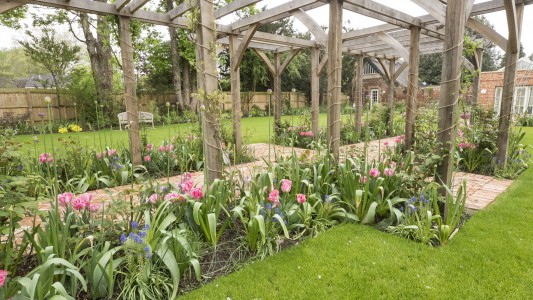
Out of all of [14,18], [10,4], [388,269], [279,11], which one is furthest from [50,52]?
[388,269]

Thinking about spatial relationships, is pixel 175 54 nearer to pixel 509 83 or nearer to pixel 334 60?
pixel 334 60

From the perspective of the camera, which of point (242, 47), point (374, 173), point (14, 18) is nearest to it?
point (374, 173)

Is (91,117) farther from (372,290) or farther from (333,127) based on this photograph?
(372,290)

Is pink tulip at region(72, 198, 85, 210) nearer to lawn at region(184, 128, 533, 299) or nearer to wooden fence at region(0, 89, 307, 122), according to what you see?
lawn at region(184, 128, 533, 299)

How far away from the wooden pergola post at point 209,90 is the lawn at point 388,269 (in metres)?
0.87

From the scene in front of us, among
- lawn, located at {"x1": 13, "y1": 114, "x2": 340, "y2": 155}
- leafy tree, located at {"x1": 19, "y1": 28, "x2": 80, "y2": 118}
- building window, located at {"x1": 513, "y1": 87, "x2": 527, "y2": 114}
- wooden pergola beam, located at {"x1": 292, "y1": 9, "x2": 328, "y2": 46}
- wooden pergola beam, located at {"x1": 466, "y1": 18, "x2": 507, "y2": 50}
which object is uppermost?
leafy tree, located at {"x1": 19, "y1": 28, "x2": 80, "y2": 118}

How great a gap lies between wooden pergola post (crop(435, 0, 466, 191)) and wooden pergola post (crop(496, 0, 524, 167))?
1938 mm

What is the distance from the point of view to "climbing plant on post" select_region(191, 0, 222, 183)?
7.55ft

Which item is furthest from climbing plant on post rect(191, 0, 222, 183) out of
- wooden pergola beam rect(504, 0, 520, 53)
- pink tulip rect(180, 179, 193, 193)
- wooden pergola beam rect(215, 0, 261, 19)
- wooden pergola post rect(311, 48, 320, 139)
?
wooden pergola post rect(311, 48, 320, 139)

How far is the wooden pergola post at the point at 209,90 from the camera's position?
90.8 inches

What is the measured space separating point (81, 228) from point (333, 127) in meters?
2.64

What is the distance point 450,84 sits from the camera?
2482mm

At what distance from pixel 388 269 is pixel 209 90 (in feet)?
6.00

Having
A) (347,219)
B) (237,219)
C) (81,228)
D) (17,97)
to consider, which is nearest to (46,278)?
(81,228)
